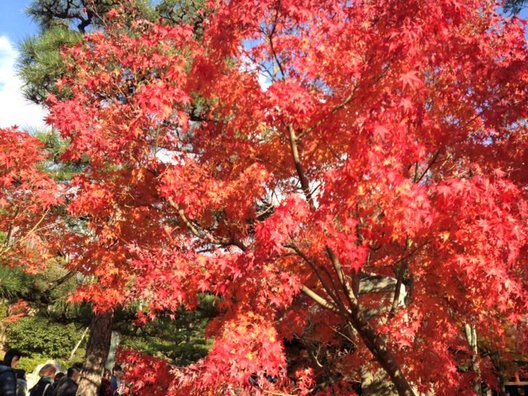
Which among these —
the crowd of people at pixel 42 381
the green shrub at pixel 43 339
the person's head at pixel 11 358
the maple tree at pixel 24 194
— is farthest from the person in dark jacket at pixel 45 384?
the green shrub at pixel 43 339

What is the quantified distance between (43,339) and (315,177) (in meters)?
22.0

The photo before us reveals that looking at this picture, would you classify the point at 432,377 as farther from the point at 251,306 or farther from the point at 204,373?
the point at 204,373

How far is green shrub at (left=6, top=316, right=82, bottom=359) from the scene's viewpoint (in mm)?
22609

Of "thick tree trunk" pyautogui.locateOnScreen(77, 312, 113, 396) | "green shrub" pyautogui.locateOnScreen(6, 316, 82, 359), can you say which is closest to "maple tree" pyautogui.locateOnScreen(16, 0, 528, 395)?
"thick tree trunk" pyautogui.locateOnScreen(77, 312, 113, 396)

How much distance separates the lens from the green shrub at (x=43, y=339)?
Answer: 22609mm

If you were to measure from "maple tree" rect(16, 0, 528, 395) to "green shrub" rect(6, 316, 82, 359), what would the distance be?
18426mm

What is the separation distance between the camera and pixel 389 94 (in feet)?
14.2

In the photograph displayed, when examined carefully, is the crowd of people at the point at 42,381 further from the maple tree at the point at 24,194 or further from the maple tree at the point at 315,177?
the maple tree at the point at 24,194

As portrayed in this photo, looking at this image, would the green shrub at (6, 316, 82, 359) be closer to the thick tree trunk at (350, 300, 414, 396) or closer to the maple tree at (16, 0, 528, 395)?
the maple tree at (16, 0, 528, 395)

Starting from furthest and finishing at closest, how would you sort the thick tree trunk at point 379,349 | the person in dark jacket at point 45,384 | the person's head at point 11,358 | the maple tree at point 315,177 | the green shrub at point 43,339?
1. the green shrub at point 43,339
2. the person in dark jacket at point 45,384
3. the person's head at point 11,358
4. the thick tree trunk at point 379,349
5. the maple tree at point 315,177

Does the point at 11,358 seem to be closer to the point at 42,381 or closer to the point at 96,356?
the point at 42,381

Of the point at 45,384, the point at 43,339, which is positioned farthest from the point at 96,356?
the point at 43,339

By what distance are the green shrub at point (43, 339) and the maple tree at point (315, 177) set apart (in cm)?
1843

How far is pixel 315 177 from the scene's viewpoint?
5.90 meters
